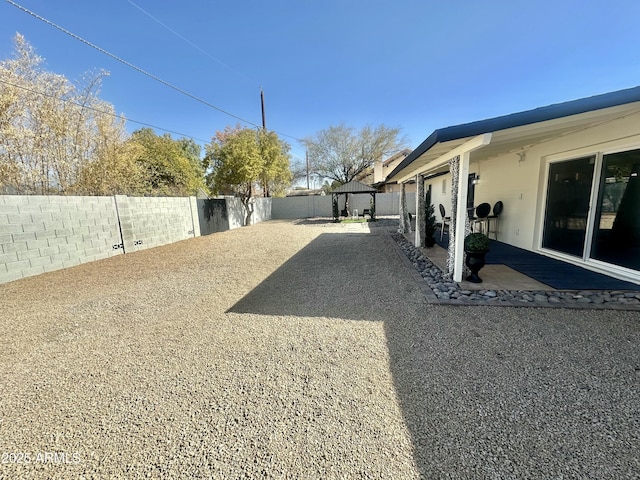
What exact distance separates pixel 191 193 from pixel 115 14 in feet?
38.2

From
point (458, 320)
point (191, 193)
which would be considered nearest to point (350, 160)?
point (191, 193)

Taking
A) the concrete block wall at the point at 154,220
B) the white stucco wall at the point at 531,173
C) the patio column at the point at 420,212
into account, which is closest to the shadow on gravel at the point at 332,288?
the patio column at the point at 420,212

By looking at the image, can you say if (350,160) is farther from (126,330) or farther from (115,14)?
(126,330)

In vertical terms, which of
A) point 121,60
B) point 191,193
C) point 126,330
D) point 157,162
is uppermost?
point 121,60

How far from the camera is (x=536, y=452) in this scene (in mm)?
1369

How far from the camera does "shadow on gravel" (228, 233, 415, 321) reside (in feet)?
11.0

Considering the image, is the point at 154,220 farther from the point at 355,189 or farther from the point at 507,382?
the point at 355,189

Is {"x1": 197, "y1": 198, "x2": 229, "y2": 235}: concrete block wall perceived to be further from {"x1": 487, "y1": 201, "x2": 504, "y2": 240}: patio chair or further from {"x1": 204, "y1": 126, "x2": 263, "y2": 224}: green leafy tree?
{"x1": 487, "y1": 201, "x2": 504, "y2": 240}: patio chair

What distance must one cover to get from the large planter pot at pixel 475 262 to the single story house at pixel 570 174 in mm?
110

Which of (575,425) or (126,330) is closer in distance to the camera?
(575,425)

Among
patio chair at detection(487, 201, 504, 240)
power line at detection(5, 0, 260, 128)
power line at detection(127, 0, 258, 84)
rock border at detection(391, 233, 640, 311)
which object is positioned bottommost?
rock border at detection(391, 233, 640, 311)

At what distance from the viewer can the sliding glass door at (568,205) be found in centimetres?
432

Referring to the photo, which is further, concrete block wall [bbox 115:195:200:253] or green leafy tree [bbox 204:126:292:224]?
green leafy tree [bbox 204:126:292:224]

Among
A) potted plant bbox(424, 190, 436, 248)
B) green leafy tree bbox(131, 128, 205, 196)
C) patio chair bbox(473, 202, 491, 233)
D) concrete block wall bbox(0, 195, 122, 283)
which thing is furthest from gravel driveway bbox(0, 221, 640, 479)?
green leafy tree bbox(131, 128, 205, 196)
